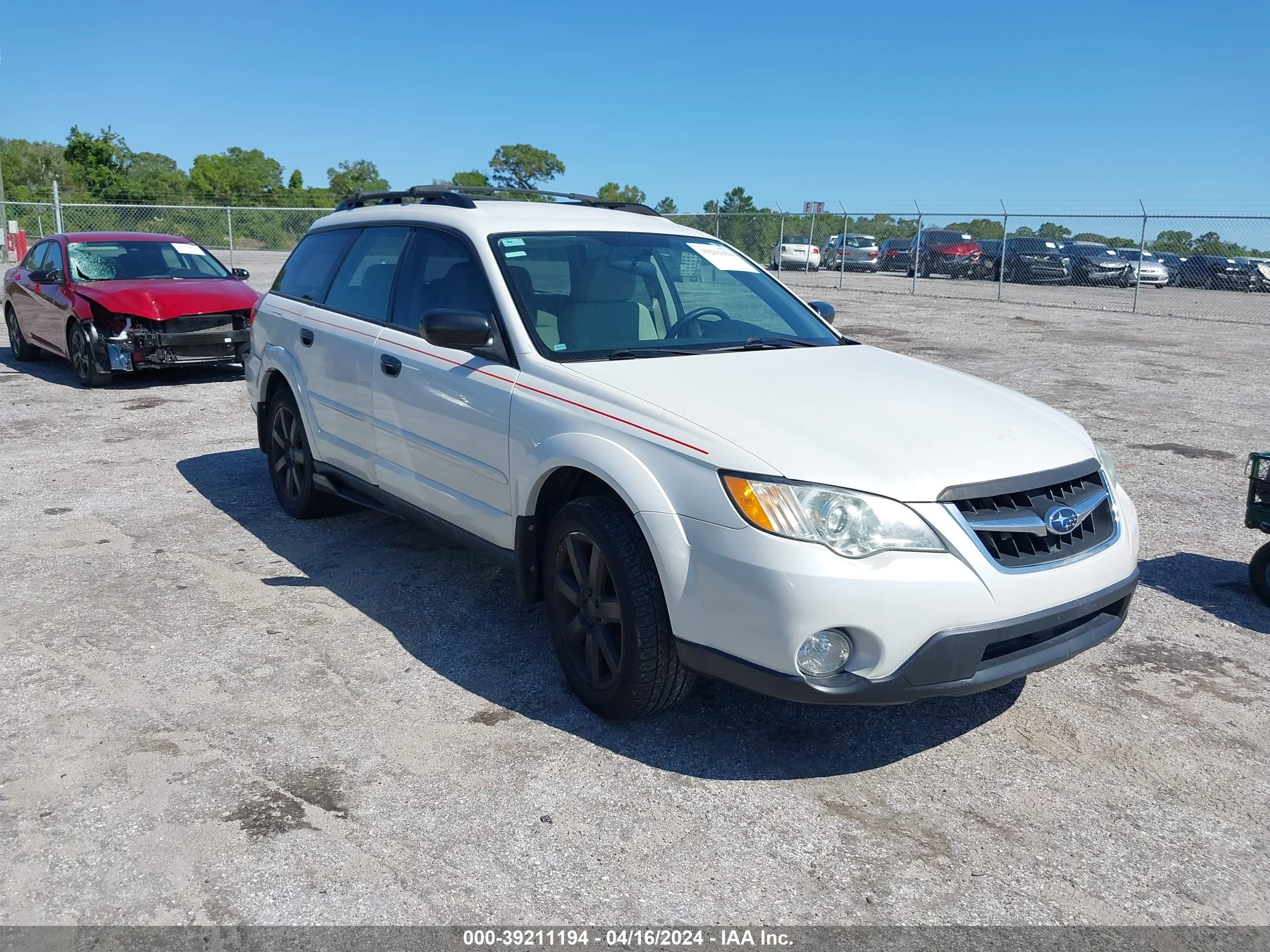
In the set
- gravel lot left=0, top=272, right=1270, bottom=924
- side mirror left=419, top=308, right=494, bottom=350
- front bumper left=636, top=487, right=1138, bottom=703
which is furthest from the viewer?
side mirror left=419, top=308, right=494, bottom=350

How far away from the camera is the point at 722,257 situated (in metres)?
5.20

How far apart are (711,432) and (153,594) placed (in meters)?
3.12

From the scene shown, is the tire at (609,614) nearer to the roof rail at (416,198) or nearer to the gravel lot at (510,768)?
the gravel lot at (510,768)

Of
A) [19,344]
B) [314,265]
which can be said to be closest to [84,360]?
[19,344]

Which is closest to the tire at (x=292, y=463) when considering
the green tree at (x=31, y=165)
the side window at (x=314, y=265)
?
the side window at (x=314, y=265)

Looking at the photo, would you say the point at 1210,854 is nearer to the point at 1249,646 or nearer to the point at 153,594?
the point at 1249,646

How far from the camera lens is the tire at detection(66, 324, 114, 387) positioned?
10.7 metres

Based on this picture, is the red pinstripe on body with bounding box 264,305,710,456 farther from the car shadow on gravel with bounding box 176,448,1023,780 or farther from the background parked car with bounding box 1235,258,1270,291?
the background parked car with bounding box 1235,258,1270,291

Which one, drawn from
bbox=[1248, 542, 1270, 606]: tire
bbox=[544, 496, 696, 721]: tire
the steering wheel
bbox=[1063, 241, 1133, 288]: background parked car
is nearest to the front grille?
bbox=[544, 496, 696, 721]: tire

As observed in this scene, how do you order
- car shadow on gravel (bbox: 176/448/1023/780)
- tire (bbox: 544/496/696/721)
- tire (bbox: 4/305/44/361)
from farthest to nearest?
tire (bbox: 4/305/44/361) → car shadow on gravel (bbox: 176/448/1023/780) → tire (bbox: 544/496/696/721)

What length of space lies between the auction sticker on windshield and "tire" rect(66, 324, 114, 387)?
789 centimetres

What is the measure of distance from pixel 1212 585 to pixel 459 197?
4193mm

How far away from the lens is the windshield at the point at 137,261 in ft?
36.9

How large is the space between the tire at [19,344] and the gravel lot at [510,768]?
7.99 metres
